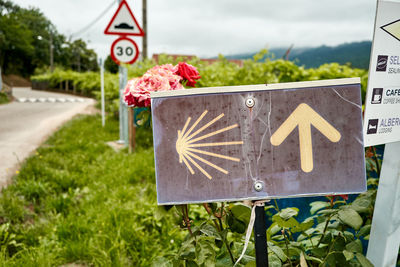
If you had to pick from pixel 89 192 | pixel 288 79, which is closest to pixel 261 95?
pixel 89 192

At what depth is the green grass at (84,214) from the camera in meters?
2.21

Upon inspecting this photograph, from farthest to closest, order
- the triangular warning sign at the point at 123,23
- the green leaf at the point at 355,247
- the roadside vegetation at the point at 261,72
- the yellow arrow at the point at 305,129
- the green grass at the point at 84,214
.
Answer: the triangular warning sign at the point at 123,23 → the roadside vegetation at the point at 261,72 → the green grass at the point at 84,214 → the green leaf at the point at 355,247 → the yellow arrow at the point at 305,129

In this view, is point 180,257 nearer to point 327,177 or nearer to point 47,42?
point 327,177

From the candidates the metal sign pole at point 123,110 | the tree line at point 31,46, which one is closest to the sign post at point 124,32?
the metal sign pole at point 123,110

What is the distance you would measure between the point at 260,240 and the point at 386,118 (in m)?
0.60

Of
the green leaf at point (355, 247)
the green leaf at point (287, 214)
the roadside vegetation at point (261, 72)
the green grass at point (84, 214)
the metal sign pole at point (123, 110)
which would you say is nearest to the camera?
the green leaf at point (355, 247)

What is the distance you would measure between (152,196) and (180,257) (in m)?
2.04

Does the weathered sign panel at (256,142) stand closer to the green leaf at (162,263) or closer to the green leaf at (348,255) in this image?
the green leaf at (348,255)

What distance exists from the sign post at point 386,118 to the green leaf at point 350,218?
0.61ft

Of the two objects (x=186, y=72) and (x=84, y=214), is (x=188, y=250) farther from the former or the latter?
(x=84, y=214)

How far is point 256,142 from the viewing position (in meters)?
1.02

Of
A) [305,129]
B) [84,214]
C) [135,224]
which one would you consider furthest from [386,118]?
[84,214]

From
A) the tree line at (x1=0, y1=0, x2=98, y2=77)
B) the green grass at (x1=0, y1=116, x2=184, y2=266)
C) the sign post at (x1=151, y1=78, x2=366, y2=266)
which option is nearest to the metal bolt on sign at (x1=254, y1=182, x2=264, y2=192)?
the sign post at (x1=151, y1=78, x2=366, y2=266)

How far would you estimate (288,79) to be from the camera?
426 cm
